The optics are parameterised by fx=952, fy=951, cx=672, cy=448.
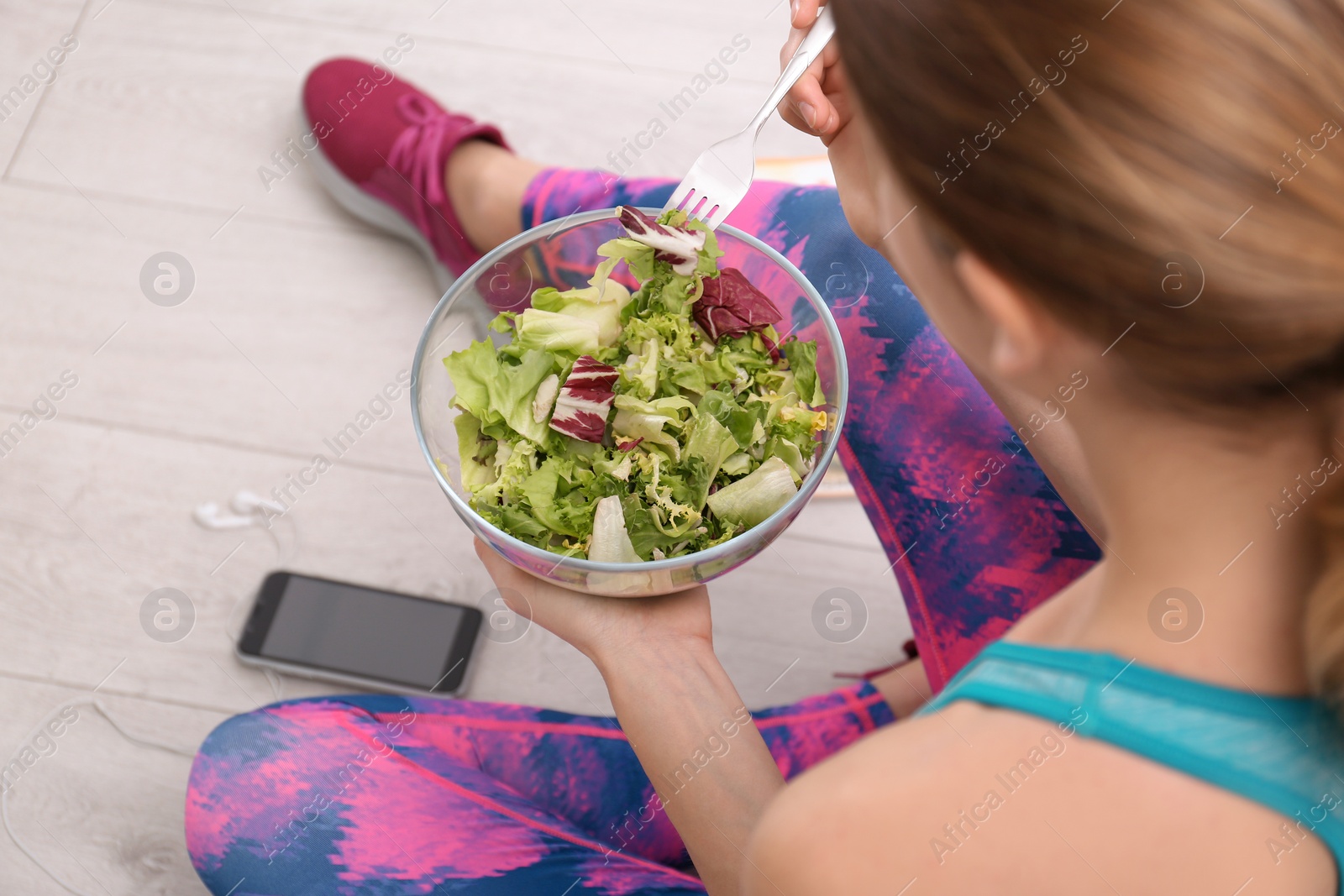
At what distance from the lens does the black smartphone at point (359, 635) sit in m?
1.23

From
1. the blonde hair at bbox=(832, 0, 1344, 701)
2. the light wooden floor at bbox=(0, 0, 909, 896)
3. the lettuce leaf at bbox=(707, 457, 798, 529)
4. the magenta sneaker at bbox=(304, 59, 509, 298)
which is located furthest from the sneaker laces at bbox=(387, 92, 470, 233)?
the blonde hair at bbox=(832, 0, 1344, 701)

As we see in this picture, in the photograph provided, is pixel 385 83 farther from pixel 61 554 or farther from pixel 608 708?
pixel 608 708

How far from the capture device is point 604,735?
3.29 feet

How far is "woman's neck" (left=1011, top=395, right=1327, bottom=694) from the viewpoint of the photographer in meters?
0.52

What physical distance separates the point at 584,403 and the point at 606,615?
0.20m

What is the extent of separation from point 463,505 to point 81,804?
0.83 m

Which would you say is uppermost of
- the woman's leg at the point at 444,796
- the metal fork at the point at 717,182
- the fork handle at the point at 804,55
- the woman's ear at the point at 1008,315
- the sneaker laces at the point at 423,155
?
the woman's ear at the point at 1008,315

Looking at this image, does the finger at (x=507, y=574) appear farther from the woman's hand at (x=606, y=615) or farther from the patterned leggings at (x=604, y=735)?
the patterned leggings at (x=604, y=735)

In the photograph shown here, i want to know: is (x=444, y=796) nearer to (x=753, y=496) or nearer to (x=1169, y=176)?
(x=753, y=496)

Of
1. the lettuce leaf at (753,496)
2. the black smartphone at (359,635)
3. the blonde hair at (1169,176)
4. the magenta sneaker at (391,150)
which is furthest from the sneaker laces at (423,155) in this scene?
the blonde hair at (1169,176)

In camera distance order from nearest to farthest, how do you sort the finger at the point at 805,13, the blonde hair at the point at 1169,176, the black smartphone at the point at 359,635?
the blonde hair at the point at 1169,176 → the finger at the point at 805,13 → the black smartphone at the point at 359,635

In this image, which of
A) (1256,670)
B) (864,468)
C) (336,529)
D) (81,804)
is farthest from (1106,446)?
(81,804)

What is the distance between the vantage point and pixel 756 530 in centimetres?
72

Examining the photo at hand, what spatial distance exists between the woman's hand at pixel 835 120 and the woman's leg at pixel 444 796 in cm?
Result: 46
